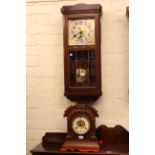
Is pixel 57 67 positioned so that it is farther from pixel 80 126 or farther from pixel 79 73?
pixel 80 126

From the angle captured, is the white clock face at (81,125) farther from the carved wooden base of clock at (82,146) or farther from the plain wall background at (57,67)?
the plain wall background at (57,67)

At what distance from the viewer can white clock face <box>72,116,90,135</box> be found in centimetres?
202

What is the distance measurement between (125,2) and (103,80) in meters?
0.64

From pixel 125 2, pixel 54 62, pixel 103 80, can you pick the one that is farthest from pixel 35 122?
pixel 125 2

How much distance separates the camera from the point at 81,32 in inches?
81.5

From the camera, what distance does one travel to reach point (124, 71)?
7.04ft

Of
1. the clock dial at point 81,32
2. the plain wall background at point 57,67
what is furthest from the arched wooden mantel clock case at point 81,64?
the plain wall background at point 57,67

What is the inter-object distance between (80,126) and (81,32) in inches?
28.0

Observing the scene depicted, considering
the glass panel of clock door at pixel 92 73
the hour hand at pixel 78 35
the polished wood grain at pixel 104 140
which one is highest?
the hour hand at pixel 78 35

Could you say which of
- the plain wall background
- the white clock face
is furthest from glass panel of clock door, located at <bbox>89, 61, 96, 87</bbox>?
the white clock face

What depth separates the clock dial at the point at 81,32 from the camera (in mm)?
2059
